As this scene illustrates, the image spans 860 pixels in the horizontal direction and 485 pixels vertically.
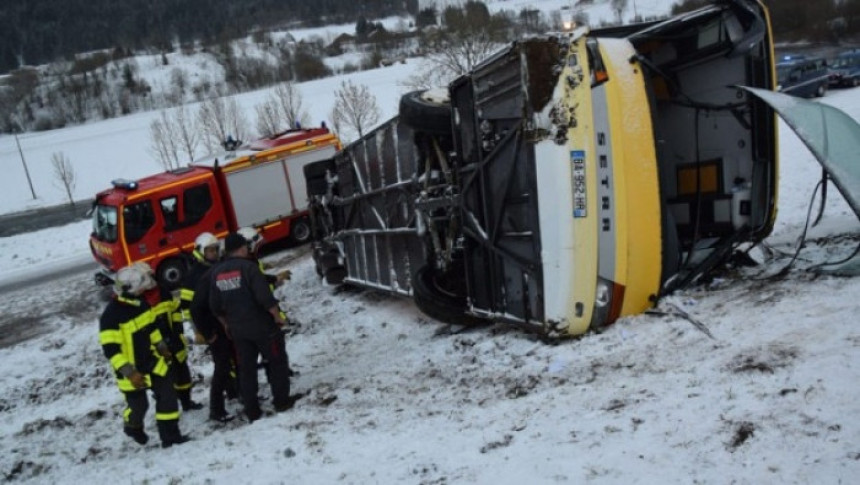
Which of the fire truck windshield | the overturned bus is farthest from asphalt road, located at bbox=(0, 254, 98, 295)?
the overturned bus

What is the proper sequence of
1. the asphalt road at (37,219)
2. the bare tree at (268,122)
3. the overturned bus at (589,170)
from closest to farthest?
1. the overturned bus at (589,170)
2. the asphalt road at (37,219)
3. the bare tree at (268,122)

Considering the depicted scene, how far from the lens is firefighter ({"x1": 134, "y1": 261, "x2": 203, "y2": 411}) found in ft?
15.4

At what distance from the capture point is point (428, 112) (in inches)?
201

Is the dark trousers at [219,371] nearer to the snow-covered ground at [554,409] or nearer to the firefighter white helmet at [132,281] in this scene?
the snow-covered ground at [554,409]

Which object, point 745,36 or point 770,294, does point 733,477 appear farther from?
point 745,36

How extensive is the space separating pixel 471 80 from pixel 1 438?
5009mm

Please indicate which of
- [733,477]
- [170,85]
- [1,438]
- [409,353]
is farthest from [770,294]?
[170,85]

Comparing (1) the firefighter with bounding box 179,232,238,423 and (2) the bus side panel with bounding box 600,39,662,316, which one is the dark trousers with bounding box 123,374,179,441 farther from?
(2) the bus side panel with bounding box 600,39,662,316

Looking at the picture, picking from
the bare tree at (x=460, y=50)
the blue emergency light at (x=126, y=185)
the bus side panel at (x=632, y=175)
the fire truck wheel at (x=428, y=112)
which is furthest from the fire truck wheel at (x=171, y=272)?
the bare tree at (x=460, y=50)

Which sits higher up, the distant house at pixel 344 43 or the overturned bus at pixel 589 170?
the distant house at pixel 344 43

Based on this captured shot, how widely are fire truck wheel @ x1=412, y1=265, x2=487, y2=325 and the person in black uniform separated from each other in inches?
49.1

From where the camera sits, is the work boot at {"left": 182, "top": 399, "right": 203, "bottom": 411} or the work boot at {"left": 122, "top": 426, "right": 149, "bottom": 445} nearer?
the work boot at {"left": 122, "top": 426, "right": 149, "bottom": 445}

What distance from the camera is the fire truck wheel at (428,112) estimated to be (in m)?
5.04

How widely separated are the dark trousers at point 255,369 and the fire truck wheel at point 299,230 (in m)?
8.33
